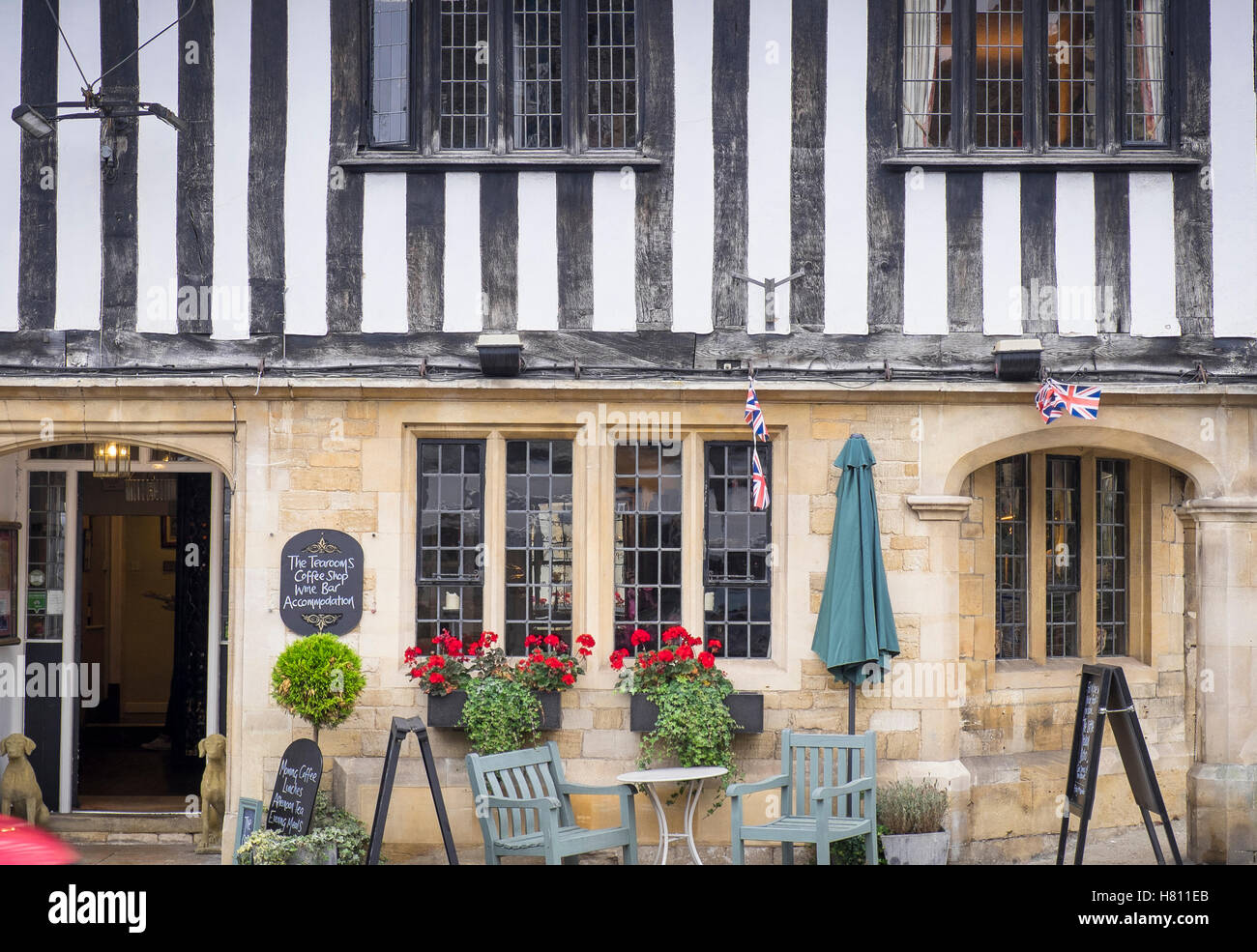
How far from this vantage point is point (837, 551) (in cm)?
696

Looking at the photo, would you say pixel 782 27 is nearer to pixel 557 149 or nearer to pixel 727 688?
pixel 557 149

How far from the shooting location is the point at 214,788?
7.76 metres

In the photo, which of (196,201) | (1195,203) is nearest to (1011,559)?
(1195,203)

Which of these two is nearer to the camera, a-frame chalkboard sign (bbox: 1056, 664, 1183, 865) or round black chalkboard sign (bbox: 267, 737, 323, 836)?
a-frame chalkboard sign (bbox: 1056, 664, 1183, 865)

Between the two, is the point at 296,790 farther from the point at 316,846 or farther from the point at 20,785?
the point at 20,785

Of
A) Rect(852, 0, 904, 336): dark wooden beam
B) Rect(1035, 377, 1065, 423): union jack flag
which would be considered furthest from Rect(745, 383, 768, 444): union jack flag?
Rect(1035, 377, 1065, 423): union jack flag

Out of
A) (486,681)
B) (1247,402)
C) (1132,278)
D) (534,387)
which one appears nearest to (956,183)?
(1132,278)

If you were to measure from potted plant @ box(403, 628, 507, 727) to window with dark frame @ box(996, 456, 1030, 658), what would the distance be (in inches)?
139

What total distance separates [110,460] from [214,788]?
2475mm

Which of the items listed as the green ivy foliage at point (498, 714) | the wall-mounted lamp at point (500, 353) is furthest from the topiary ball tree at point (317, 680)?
the wall-mounted lamp at point (500, 353)

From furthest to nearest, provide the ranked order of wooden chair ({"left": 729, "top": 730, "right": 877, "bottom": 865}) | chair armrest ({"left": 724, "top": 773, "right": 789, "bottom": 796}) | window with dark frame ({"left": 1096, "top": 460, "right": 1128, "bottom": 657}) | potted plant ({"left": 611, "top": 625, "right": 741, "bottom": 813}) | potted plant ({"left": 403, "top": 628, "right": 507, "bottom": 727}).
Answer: window with dark frame ({"left": 1096, "top": 460, "right": 1128, "bottom": 657}), potted plant ({"left": 403, "top": 628, "right": 507, "bottom": 727}), potted plant ({"left": 611, "top": 625, "right": 741, "bottom": 813}), chair armrest ({"left": 724, "top": 773, "right": 789, "bottom": 796}), wooden chair ({"left": 729, "top": 730, "right": 877, "bottom": 865})

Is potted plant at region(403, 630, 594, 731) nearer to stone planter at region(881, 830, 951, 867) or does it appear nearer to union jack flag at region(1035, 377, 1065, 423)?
stone planter at region(881, 830, 951, 867)

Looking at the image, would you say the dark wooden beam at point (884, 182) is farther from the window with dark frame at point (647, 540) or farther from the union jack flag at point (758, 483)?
the window with dark frame at point (647, 540)

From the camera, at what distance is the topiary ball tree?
21.7ft
